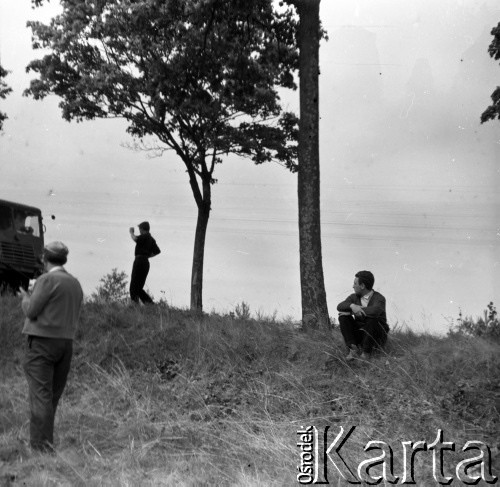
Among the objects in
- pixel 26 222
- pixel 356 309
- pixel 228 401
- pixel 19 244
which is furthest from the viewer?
pixel 26 222

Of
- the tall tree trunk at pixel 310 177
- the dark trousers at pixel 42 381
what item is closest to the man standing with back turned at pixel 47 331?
the dark trousers at pixel 42 381

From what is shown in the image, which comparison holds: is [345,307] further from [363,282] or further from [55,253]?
[55,253]

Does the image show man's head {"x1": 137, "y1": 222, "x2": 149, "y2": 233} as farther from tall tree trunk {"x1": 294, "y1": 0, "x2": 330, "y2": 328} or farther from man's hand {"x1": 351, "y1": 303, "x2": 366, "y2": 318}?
man's hand {"x1": 351, "y1": 303, "x2": 366, "y2": 318}

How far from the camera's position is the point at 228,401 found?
1050 cm

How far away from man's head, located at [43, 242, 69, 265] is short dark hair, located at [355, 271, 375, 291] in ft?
15.3

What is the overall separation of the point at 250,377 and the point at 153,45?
14097 mm

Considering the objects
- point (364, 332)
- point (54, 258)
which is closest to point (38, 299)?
point (54, 258)

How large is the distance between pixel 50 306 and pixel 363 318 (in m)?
4.96

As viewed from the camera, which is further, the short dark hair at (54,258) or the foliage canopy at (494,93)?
the foliage canopy at (494,93)

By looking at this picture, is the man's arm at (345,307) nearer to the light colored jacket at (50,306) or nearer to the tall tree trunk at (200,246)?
the light colored jacket at (50,306)

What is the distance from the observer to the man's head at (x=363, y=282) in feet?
36.5

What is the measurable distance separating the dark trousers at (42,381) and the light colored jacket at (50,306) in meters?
0.11

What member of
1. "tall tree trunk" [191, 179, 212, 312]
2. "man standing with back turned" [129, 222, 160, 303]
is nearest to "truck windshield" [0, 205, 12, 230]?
"tall tree trunk" [191, 179, 212, 312]

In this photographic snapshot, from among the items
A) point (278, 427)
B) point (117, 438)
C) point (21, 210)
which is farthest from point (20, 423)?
point (21, 210)
